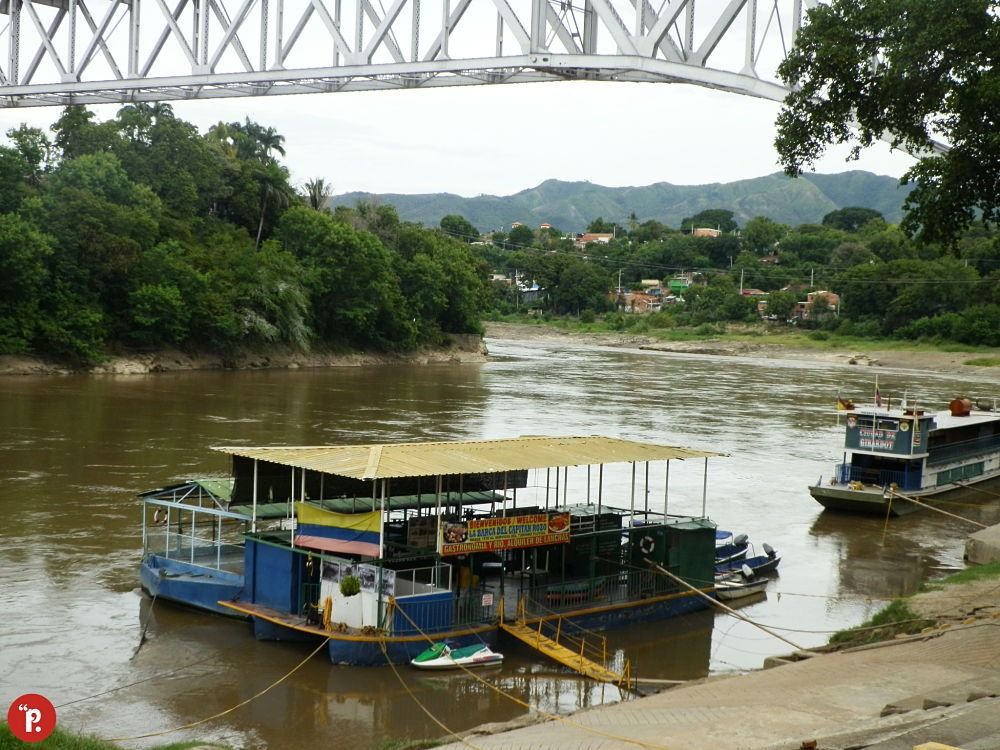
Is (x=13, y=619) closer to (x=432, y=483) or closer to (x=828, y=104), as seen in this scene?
(x=432, y=483)

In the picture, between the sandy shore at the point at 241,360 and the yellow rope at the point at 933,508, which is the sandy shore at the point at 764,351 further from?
the yellow rope at the point at 933,508

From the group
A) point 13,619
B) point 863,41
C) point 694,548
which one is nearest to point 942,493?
point 694,548

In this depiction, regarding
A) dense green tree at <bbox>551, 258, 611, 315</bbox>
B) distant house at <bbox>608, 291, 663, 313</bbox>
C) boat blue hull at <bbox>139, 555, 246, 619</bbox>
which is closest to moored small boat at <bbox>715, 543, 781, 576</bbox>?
boat blue hull at <bbox>139, 555, 246, 619</bbox>

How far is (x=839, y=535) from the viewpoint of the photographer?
25.5 meters

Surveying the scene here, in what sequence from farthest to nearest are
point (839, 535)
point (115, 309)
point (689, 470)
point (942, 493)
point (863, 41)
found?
point (115, 309) < point (689, 470) < point (942, 493) < point (839, 535) < point (863, 41)

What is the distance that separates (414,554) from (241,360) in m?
49.2

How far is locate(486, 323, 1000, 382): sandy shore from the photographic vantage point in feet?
274

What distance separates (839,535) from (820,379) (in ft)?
154

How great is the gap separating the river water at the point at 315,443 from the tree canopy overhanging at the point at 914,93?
664cm

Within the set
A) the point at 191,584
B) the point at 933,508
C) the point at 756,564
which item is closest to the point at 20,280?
the point at 191,584

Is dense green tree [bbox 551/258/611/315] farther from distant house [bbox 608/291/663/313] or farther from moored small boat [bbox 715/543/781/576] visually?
moored small boat [bbox 715/543/781/576]

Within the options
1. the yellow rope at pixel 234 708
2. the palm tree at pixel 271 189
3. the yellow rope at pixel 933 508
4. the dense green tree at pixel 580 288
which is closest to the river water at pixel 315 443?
the yellow rope at pixel 234 708

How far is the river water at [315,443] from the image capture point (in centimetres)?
1375

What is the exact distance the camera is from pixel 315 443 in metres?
33.8
